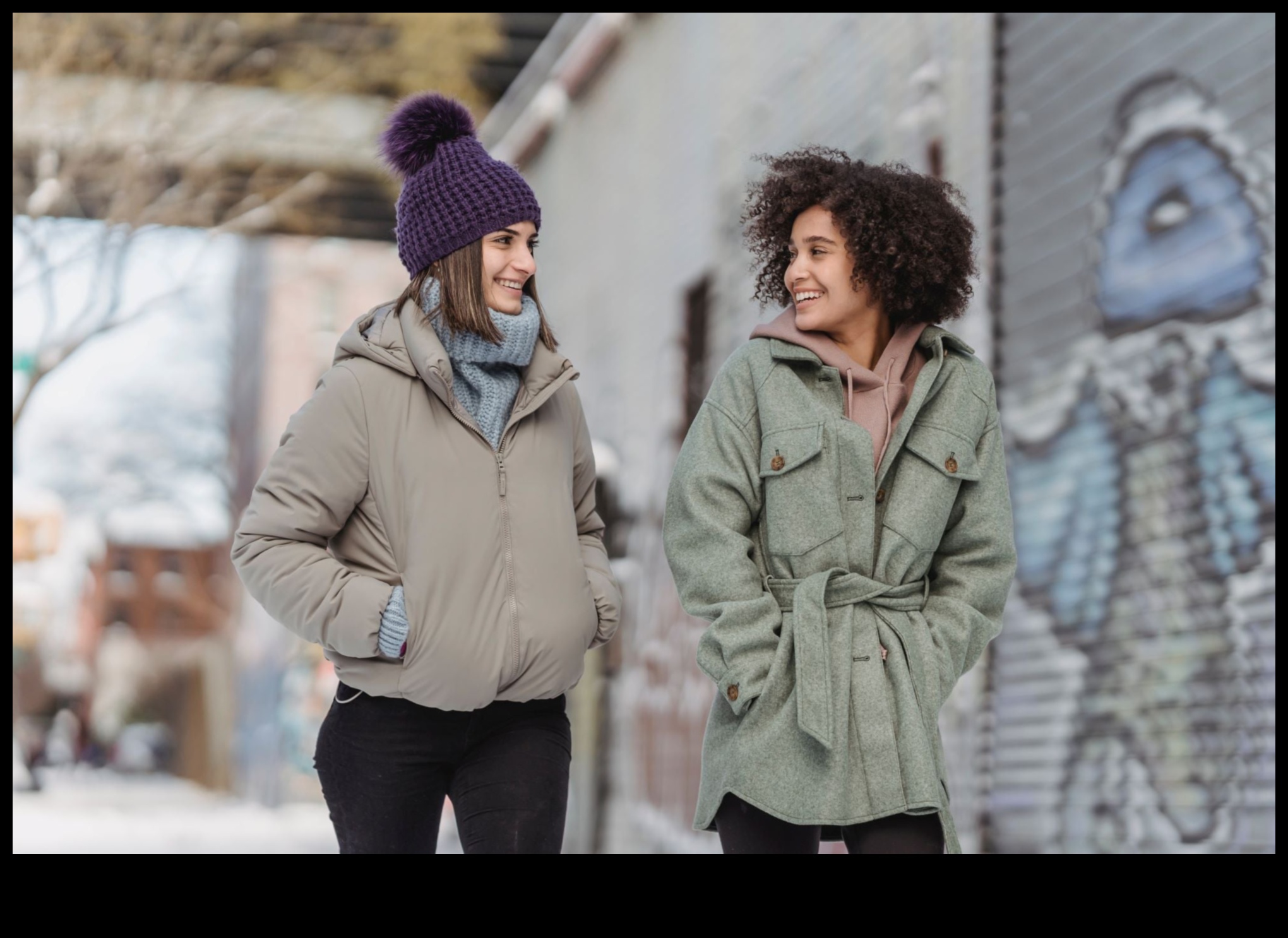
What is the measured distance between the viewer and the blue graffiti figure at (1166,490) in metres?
5.57

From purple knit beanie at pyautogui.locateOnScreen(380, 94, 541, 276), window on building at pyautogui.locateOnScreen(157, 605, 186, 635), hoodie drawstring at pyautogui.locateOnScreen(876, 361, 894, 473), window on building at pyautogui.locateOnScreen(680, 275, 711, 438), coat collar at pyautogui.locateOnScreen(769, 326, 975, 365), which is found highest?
window on building at pyautogui.locateOnScreen(157, 605, 186, 635)

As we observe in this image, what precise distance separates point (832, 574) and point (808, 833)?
538 millimetres

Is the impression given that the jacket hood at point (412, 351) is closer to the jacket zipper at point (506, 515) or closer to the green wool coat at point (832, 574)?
the jacket zipper at point (506, 515)

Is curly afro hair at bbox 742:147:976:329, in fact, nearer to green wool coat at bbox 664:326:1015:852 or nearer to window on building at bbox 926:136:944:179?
green wool coat at bbox 664:326:1015:852

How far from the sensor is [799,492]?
127 inches

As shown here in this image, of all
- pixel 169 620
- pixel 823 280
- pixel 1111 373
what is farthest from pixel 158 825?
pixel 169 620

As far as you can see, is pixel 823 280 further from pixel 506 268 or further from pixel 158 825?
pixel 158 825

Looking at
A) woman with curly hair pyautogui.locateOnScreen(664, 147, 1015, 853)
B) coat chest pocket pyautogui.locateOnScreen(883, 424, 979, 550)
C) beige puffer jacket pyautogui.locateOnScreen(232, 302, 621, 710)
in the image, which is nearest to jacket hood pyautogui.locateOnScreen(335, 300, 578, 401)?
beige puffer jacket pyautogui.locateOnScreen(232, 302, 621, 710)

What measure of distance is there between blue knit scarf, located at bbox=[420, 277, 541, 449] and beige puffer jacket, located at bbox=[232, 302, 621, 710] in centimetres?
3

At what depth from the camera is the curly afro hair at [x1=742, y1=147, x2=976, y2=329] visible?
339 centimetres

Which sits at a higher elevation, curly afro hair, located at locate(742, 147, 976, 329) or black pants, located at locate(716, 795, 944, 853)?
curly afro hair, located at locate(742, 147, 976, 329)

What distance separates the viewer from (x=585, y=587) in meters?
3.32

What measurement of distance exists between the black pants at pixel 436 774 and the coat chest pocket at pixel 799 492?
0.64 meters
